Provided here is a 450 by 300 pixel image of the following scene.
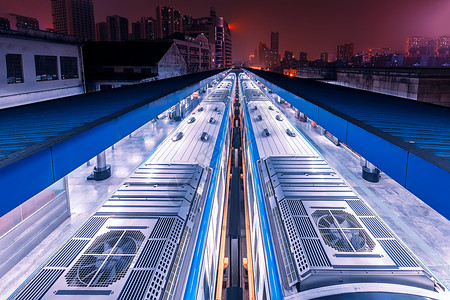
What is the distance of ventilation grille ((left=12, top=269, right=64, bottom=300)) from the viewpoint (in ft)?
11.8

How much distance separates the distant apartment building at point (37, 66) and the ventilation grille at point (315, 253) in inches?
653

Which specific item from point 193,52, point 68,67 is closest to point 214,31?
point 193,52

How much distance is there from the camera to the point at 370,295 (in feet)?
12.1

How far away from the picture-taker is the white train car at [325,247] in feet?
12.6

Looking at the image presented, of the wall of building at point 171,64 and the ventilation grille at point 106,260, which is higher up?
the wall of building at point 171,64

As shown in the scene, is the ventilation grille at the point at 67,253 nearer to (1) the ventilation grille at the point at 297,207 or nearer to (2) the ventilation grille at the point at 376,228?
(1) the ventilation grille at the point at 297,207

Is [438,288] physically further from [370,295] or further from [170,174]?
[170,174]

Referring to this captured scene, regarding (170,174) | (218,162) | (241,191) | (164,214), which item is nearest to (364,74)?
(241,191)

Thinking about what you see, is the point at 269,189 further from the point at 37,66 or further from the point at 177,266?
the point at 37,66

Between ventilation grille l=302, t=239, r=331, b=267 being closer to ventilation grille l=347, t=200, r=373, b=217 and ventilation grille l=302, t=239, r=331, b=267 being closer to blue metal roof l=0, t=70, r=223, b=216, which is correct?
ventilation grille l=347, t=200, r=373, b=217

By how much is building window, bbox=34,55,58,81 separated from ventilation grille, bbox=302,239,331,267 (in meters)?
18.9

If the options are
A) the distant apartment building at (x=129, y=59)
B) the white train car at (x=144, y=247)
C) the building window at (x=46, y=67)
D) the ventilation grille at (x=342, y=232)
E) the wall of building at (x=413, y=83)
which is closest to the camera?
the white train car at (x=144, y=247)

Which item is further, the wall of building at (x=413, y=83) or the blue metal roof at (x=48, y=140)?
the wall of building at (x=413, y=83)

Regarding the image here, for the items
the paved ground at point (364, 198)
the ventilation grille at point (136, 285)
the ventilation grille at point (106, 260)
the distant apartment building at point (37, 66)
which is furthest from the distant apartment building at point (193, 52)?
the ventilation grille at point (136, 285)
